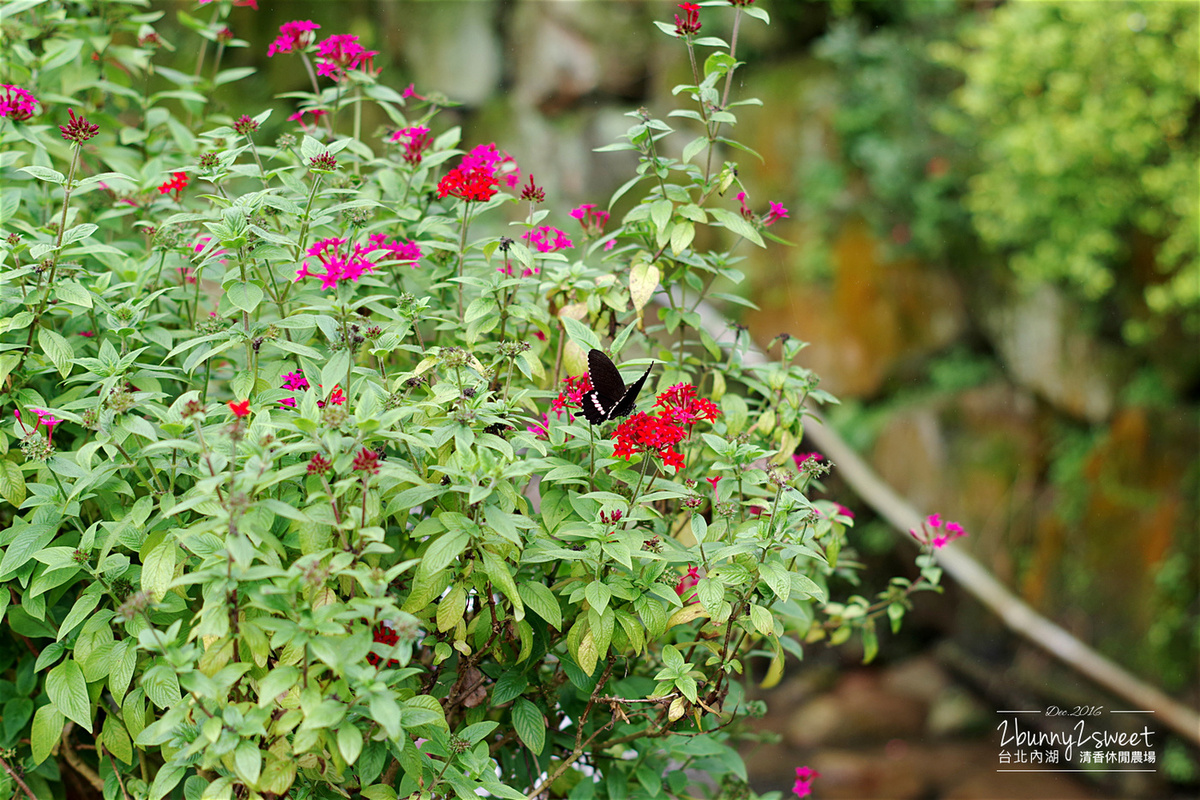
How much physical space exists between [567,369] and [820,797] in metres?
3.63

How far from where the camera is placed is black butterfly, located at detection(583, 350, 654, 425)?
1.21 m

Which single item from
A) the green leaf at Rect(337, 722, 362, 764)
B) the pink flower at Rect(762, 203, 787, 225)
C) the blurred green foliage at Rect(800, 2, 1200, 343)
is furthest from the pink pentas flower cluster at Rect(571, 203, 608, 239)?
the blurred green foliage at Rect(800, 2, 1200, 343)

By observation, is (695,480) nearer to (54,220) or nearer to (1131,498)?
(54,220)

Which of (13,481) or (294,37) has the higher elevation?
(294,37)

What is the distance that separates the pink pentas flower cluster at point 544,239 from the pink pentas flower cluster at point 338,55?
429 millimetres

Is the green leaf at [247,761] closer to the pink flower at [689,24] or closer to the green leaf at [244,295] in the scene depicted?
the green leaf at [244,295]

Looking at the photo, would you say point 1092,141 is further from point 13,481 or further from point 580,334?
point 13,481

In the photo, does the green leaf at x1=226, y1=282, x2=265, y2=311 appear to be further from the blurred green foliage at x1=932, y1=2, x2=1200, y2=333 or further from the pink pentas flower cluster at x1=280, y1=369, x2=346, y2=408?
the blurred green foliage at x1=932, y1=2, x2=1200, y2=333

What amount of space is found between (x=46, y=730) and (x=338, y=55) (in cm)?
117

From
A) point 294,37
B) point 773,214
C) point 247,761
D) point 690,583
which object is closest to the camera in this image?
point 247,761

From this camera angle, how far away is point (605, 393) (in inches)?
48.1

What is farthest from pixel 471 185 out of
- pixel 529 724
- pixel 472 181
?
pixel 529 724

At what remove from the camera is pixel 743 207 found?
5.10 feet

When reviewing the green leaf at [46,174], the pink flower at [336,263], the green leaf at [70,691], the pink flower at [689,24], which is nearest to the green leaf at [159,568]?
the green leaf at [70,691]
